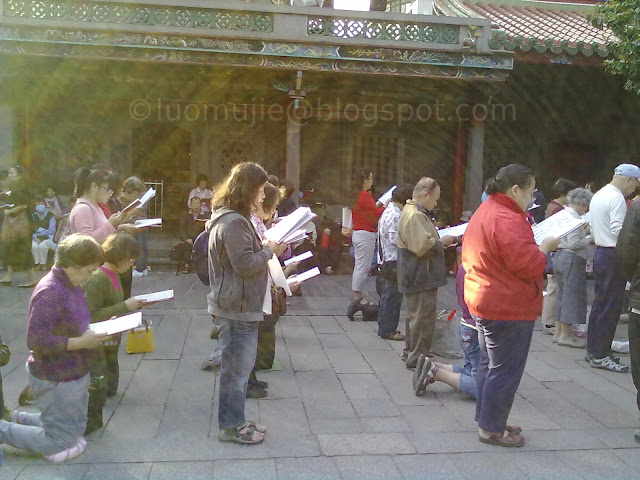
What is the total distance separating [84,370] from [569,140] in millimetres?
12043

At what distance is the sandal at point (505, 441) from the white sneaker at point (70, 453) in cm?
249

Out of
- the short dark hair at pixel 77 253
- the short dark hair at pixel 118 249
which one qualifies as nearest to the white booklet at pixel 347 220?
the short dark hair at pixel 118 249

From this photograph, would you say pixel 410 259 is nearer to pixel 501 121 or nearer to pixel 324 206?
pixel 324 206

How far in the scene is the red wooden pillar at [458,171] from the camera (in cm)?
1234

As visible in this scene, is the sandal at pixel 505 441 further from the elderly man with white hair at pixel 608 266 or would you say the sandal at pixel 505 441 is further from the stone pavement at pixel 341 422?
the elderly man with white hair at pixel 608 266

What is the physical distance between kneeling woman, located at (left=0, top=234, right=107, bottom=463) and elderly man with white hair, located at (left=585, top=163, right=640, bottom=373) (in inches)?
174

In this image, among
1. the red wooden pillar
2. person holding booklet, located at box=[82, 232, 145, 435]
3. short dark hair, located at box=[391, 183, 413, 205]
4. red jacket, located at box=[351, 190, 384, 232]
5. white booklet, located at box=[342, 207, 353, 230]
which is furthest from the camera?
the red wooden pillar

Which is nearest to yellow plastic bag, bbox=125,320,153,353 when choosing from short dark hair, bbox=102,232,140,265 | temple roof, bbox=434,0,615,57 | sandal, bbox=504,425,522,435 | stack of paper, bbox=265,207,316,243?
short dark hair, bbox=102,232,140,265

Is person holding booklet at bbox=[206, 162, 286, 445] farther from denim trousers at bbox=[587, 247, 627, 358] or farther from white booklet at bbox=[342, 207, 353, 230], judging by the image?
white booklet at bbox=[342, 207, 353, 230]

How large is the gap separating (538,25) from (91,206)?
34.6ft

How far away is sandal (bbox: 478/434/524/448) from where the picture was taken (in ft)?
12.9

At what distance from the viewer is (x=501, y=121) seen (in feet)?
41.9

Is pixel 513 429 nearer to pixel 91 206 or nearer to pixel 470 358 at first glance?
pixel 470 358

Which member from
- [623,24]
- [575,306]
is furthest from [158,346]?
[623,24]
